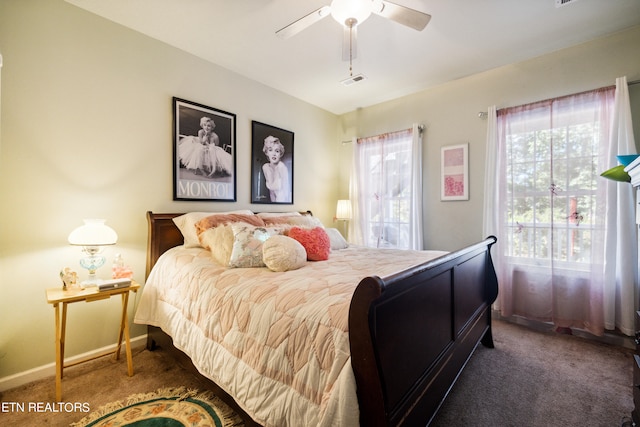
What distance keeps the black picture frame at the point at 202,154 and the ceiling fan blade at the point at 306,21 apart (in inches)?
49.4

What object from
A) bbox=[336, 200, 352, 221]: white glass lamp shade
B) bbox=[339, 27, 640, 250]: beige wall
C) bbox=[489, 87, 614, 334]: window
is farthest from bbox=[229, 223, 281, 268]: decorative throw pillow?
bbox=[489, 87, 614, 334]: window

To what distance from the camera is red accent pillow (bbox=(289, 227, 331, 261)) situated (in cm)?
218

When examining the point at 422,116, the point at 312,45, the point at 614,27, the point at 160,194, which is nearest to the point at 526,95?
the point at 614,27

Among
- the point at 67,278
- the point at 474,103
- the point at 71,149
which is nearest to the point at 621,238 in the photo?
the point at 474,103

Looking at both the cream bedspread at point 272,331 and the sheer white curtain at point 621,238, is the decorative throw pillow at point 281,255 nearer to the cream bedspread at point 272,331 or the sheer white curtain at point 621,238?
the cream bedspread at point 272,331

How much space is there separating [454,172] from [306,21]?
2.35 meters

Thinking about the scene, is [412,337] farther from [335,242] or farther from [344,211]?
[344,211]

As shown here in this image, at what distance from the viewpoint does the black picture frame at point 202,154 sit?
2594 millimetres

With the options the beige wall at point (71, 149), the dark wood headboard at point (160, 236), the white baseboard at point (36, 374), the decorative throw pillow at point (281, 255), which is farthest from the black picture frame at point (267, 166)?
the white baseboard at point (36, 374)

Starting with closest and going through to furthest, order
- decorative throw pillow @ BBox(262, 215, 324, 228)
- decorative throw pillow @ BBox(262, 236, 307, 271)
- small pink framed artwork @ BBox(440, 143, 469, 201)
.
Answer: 1. decorative throw pillow @ BBox(262, 236, 307, 271)
2. decorative throw pillow @ BBox(262, 215, 324, 228)
3. small pink framed artwork @ BBox(440, 143, 469, 201)

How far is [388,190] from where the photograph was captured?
3.75m

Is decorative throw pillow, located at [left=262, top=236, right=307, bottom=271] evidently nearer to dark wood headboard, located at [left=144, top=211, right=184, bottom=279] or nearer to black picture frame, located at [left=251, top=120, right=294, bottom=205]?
dark wood headboard, located at [left=144, top=211, right=184, bottom=279]

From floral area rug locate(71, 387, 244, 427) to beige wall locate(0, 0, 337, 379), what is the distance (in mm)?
821

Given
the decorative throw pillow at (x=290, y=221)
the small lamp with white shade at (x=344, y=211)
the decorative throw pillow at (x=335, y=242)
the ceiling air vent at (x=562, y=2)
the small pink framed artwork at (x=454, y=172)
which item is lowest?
the decorative throw pillow at (x=335, y=242)
